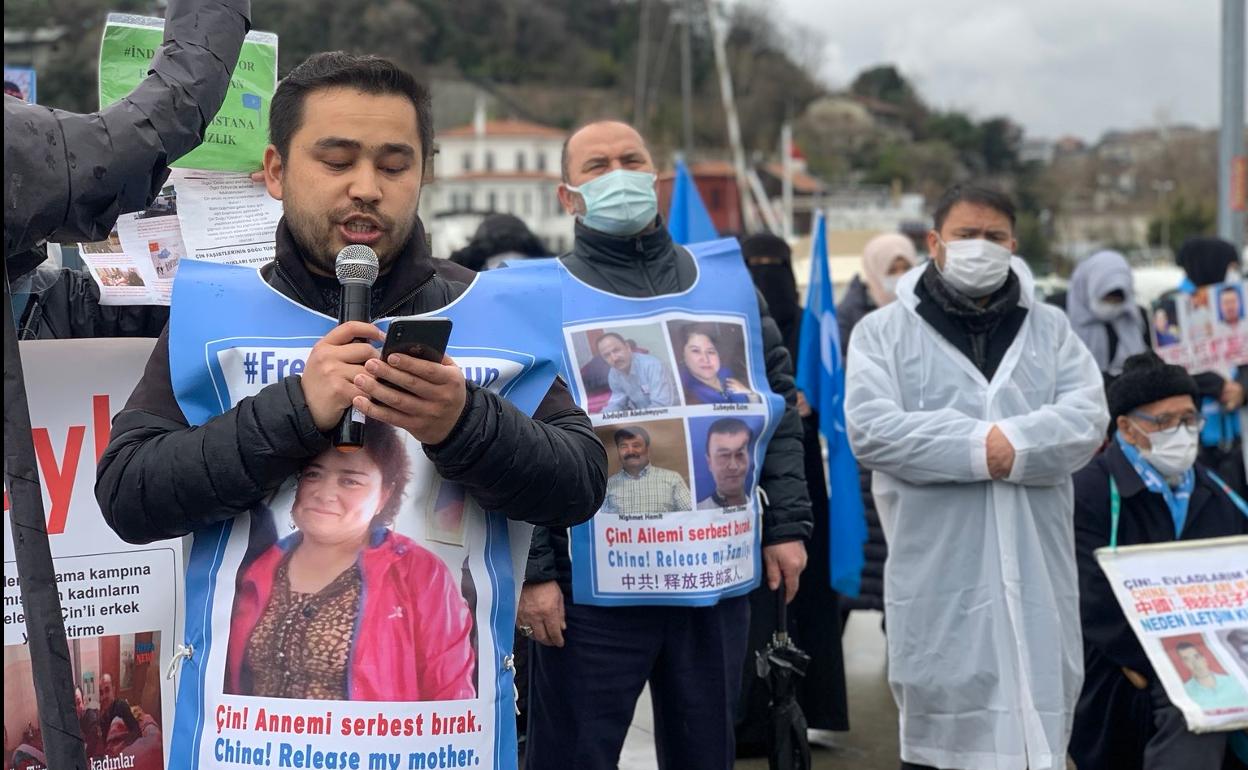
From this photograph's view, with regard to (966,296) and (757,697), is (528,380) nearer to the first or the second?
(966,296)

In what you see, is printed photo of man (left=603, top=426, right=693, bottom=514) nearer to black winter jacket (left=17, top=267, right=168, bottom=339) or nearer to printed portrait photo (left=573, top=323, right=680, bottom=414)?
printed portrait photo (left=573, top=323, right=680, bottom=414)

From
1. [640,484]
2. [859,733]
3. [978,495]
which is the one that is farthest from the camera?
[859,733]

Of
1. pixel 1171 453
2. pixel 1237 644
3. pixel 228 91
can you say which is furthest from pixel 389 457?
pixel 1171 453

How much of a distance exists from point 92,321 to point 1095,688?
3317mm

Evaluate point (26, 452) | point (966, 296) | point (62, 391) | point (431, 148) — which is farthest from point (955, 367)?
point (26, 452)

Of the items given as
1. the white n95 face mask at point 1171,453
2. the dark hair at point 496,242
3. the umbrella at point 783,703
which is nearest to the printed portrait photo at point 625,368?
the umbrella at point 783,703

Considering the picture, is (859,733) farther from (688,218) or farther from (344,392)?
(344,392)

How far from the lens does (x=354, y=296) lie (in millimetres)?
1969

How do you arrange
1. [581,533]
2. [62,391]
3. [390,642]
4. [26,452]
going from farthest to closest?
1. [581,533]
2. [62,391]
3. [390,642]
4. [26,452]

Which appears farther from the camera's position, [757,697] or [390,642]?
[757,697]

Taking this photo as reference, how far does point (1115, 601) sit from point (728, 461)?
5.52ft

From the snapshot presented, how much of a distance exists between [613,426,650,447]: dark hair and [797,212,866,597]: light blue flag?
5.23 feet

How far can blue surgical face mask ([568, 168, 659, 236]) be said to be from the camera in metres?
3.78

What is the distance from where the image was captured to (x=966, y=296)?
14.5 ft
